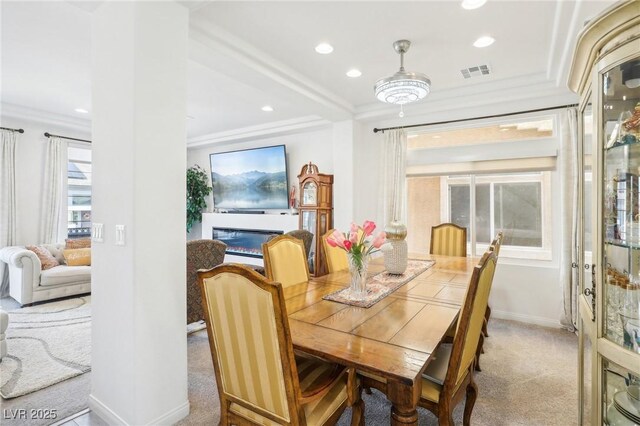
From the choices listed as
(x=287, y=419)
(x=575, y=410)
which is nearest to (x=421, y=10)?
(x=287, y=419)

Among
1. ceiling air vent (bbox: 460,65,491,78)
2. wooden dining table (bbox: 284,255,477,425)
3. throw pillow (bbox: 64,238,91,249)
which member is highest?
ceiling air vent (bbox: 460,65,491,78)

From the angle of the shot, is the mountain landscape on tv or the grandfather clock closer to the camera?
the grandfather clock

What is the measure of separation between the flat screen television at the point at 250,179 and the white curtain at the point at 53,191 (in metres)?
2.47

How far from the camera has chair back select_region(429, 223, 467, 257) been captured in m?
3.84

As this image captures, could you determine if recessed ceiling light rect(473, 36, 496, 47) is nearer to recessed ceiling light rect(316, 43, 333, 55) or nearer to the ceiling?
the ceiling

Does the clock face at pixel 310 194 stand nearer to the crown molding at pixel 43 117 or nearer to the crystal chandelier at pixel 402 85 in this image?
the crystal chandelier at pixel 402 85

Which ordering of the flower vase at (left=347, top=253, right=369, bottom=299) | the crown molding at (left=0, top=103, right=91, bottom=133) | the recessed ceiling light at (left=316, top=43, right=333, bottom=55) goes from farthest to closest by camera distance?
the crown molding at (left=0, top=103, right=91, bottom=133) < the recessed ceiling light at (left=316, top=43, right=333, bottom=55) < the flower vase at (left=347, top=253, right=369, bottom=299)

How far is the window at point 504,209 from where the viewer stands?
3.87m

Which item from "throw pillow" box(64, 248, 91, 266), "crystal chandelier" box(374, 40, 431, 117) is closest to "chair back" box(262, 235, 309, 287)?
"crystal chandelier" box(374, 40, 431, 117)

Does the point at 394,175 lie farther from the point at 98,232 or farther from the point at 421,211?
the point at 98,232

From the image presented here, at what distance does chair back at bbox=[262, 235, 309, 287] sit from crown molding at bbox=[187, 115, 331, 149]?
114 inches

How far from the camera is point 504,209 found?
161 inches

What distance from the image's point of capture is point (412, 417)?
1.28 m

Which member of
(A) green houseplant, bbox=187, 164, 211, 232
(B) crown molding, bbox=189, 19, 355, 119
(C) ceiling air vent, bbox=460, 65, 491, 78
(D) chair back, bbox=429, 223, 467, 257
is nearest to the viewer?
(B) crown molding, bbox=189, 19, 355, 119
